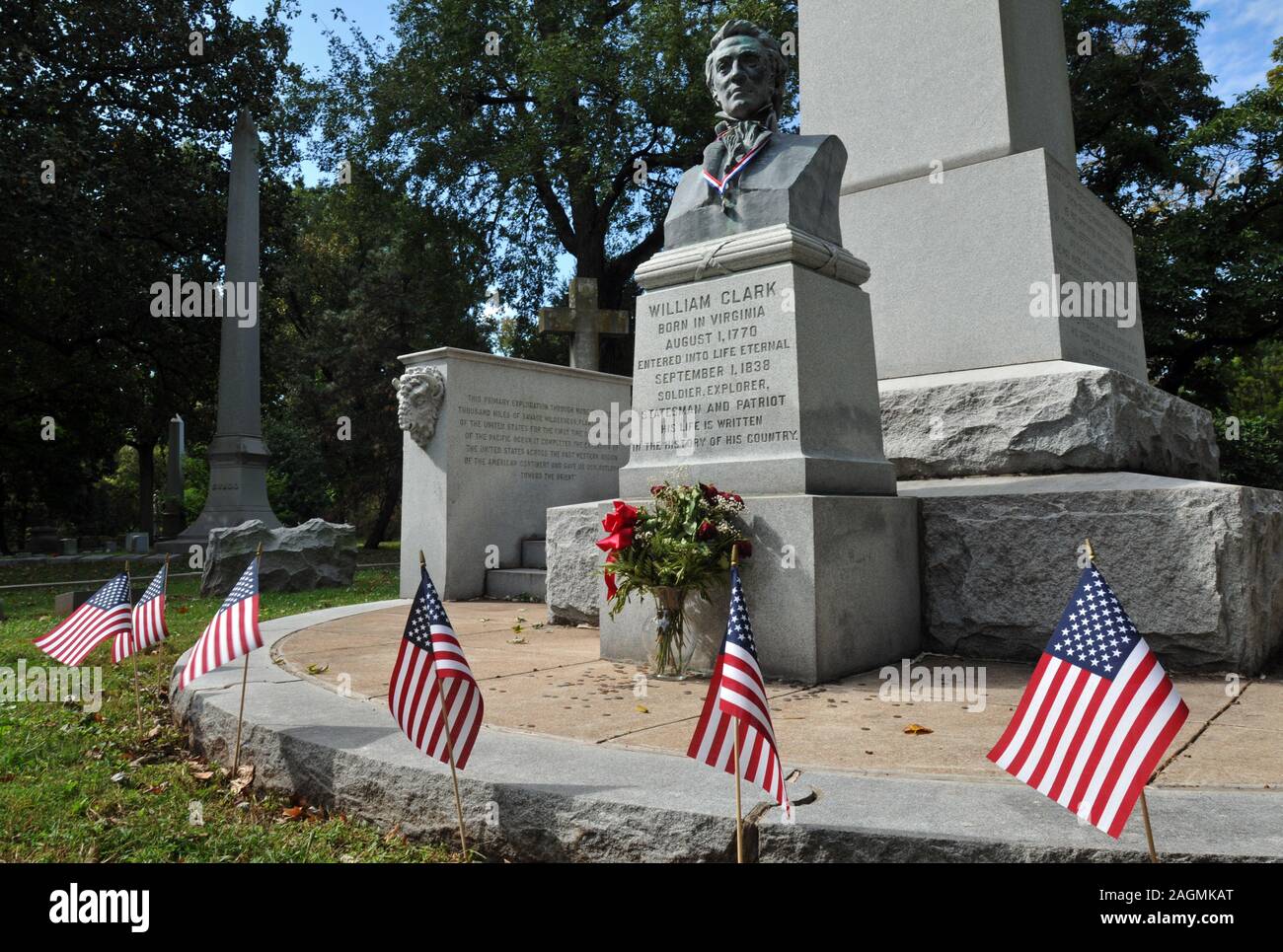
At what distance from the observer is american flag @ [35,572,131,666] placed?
4.59 metres

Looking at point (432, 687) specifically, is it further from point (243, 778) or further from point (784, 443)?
point (784, 443)

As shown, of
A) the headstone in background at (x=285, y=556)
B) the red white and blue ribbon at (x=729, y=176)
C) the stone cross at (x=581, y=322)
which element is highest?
the stone cross at (x=581, y=322)

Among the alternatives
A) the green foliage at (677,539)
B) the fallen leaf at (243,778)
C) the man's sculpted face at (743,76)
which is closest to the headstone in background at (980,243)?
the man's sculpted face at (743,76)

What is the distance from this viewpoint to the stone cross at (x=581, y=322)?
14883mm

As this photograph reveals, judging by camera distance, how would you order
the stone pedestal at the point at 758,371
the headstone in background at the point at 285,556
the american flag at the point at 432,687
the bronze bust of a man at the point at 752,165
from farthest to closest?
the headstone in background at the point at 285,556, the bronze bust of a man at the point at 752,165, the stone pedestal at the point at 758,371, the american flag at the point at 432,687

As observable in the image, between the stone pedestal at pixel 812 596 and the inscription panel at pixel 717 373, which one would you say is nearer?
the stone pedestal at pixel 812 596

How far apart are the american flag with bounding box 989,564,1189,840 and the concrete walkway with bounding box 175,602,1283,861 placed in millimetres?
170

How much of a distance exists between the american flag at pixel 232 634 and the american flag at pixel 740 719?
6.99 ft

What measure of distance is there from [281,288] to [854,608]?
22.3m

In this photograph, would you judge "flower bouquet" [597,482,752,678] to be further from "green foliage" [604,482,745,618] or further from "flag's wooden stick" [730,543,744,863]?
"flag's wooden stick" [730,543,744,863]

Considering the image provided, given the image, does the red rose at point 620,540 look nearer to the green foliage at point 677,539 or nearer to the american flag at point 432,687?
the green foliage at point 677,539

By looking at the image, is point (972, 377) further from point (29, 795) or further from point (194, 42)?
point (194, 42)

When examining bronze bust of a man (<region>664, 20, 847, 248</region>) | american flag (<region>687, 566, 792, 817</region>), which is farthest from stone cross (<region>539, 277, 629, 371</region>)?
american flag (<region>687, 566, 792, 817</region>)

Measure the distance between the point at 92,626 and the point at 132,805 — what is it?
1.40 m
